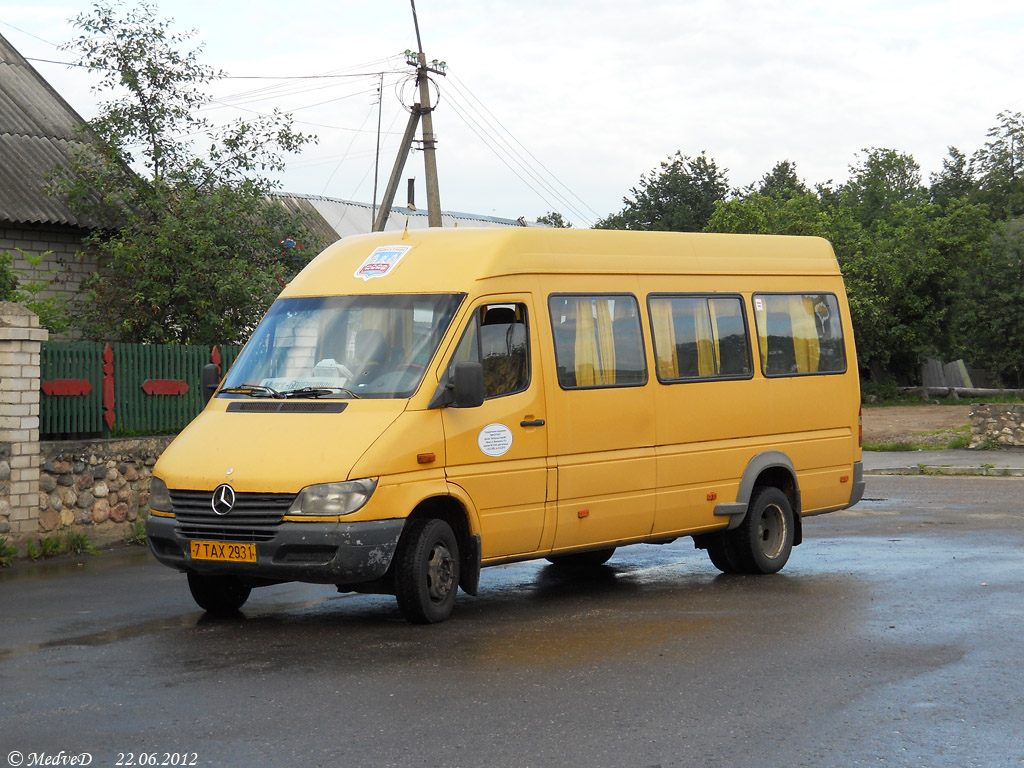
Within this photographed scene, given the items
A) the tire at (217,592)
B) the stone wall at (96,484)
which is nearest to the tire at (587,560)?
the tire at (217,592)

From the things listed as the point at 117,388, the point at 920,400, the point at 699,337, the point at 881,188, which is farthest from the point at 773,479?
the point at 881,188

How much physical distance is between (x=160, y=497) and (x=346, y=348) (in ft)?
5.22

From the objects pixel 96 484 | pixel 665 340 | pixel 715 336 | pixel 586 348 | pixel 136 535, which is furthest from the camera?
pixel 136 535

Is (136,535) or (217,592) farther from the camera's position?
(136,535)

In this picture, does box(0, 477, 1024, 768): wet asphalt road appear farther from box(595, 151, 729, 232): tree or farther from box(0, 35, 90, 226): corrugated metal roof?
box(595, 151, 729, 232): tree

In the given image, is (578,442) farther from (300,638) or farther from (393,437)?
(300,638)

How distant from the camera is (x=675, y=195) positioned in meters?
65.9

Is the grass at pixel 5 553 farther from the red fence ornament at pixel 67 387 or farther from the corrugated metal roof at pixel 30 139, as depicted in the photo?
the corrugated metal roof at pixel 30 139

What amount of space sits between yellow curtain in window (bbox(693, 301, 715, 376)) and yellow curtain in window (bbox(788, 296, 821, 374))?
3.68ft

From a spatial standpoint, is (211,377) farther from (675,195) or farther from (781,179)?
(781,179)

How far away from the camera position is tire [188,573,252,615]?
9.25 metres

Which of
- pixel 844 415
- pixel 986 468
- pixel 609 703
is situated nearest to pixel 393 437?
pixel 609 703

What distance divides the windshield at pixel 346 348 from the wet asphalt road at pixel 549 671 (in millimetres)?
1593

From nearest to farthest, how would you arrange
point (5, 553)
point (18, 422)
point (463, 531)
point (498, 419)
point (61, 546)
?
point (463, 531), point (498, 419), point (5, 553), point (18, 422), point (61, 546)
